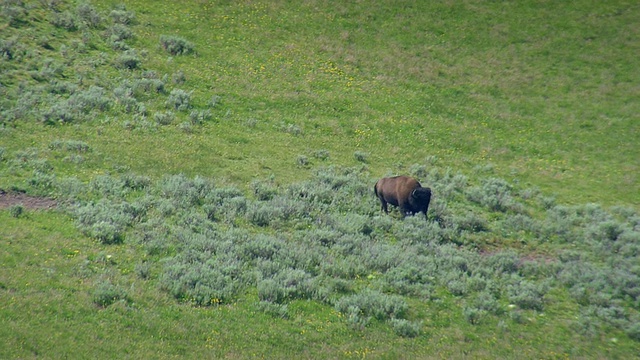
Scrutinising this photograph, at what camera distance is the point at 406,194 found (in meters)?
21.6

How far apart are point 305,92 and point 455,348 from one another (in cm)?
2144

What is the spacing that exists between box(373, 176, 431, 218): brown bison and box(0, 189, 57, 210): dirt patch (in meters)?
10.8

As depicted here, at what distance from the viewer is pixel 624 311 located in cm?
1655

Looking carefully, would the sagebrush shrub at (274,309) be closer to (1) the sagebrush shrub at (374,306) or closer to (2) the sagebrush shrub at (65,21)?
(1) the sagebrush shrub at (374,306)

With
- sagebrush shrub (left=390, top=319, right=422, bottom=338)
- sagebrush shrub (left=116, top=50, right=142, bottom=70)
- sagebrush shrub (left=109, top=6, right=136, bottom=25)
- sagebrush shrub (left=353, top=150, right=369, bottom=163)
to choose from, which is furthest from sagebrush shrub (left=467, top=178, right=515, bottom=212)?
sagebrush shrub (left=109, top=6, right=136, bottom=25)

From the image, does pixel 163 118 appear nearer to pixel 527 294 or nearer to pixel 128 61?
pixel 128 61

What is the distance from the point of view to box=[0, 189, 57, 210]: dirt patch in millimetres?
18581

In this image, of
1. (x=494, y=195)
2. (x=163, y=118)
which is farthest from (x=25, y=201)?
(x=494, y=195)

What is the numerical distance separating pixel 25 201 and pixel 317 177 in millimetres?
10321

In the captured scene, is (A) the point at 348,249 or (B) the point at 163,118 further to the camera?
(B) the point at 163,118

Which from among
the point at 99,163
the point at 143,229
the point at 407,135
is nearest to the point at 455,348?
the point at 143,229

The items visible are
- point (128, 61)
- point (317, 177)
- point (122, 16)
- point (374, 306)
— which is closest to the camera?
point (374, 306)

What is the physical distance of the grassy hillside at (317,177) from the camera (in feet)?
46.8

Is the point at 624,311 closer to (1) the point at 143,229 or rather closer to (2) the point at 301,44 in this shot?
(1) the point at 143,229
